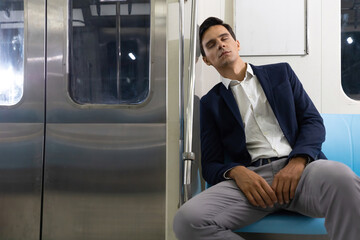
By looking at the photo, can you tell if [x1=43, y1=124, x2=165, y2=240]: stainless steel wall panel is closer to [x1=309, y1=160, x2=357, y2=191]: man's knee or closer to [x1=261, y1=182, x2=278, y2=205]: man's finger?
[x1=261, y1=182, x2=278, y2=205]: man's finger

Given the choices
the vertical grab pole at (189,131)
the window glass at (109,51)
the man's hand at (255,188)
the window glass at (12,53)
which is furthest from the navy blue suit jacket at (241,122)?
the window glass at (12,53)

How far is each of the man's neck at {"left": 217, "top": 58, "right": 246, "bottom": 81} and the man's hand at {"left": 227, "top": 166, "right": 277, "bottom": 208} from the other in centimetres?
56

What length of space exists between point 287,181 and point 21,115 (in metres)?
1.52

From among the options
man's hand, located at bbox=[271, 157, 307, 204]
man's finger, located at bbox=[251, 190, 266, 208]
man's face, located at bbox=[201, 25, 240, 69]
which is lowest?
man's finger, located at bbox=[251, 190, 266, 208]

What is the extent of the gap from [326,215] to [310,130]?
45 centimetres

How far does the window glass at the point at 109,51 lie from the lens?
2.17 metres

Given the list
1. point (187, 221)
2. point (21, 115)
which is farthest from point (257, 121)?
point (21, 115)

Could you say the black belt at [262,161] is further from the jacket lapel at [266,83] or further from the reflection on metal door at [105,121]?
the reflection on metal door at [105,121]

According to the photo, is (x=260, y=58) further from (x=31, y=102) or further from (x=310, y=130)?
(x=31, y=102)

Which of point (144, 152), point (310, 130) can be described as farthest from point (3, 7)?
point (310, 130)

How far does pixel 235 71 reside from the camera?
2.02m

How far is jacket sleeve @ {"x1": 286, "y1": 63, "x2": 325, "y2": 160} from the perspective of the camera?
1.68 m

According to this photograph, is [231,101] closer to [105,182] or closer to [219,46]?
[219,46]

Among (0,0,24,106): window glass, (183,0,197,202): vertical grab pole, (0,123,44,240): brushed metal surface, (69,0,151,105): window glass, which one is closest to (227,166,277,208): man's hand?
(183,0,197,202): vertical grab pole
